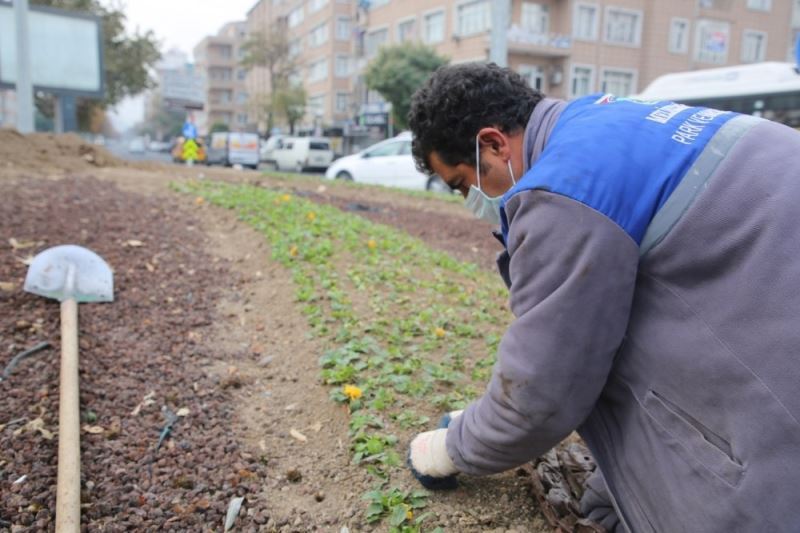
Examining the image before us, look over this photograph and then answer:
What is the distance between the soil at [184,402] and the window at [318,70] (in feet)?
142

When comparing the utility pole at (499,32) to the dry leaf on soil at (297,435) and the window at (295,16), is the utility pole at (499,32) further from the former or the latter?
the window at (295,16)

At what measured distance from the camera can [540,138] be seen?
5.31 feet

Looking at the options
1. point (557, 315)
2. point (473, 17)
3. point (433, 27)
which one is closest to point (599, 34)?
point (473, 17)

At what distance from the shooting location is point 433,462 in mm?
1988

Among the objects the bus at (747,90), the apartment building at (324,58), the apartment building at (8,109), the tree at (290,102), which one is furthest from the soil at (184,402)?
the tree at (290,102)

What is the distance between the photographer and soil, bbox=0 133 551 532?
2.06 meters

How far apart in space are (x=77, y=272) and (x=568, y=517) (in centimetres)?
321

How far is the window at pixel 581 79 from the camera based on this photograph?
30.6 metres

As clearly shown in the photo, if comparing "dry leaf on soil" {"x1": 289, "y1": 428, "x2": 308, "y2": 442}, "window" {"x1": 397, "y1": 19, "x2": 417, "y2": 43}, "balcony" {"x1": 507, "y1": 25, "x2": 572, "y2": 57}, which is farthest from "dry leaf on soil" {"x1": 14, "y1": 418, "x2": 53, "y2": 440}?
"window" {"x1": 397, "y1": 19, "x2": 417, "y2": 43}

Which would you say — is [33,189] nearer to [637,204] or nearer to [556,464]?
[556,464]

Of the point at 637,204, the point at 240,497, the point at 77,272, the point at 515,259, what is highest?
the point at 637,204

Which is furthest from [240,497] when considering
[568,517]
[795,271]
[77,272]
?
[77,272]

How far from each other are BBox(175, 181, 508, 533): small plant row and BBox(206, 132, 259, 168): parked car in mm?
22741

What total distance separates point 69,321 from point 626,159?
2.89 metres
